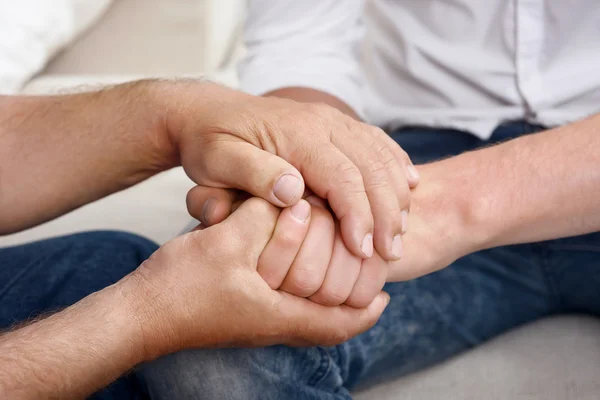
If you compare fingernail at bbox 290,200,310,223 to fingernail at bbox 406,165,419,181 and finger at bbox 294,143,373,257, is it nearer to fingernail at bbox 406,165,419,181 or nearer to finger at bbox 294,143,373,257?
finger at bbox 294,143,373,257

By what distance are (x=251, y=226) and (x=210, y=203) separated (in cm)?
8

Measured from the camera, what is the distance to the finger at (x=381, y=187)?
2.39 ft

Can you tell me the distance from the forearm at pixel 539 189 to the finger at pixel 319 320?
188 millimetres

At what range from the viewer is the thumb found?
0.69m

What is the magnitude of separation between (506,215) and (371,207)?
0.19 metres

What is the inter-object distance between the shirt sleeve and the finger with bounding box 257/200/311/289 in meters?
0.49

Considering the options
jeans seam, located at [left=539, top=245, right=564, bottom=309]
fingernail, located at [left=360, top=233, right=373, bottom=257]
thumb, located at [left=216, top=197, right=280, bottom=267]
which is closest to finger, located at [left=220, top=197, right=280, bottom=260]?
thumb, located at [left=216, top=197, right=280, bottom=267]

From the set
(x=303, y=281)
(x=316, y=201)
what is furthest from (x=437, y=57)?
(x=303, y=281)

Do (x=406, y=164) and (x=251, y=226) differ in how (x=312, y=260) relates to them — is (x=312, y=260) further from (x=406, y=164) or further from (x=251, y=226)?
(x=406, y=164)

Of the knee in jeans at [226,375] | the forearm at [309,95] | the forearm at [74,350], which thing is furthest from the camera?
the forearm at [309,95]

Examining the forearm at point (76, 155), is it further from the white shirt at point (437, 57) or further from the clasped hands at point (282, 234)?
the white shirt at point (437, 57)

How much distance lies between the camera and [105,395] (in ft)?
2.40

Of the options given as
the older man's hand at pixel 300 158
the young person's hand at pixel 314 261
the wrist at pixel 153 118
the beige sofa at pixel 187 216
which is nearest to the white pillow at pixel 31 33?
the beige sofa at pixel 187 216

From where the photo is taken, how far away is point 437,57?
42.7 inches
